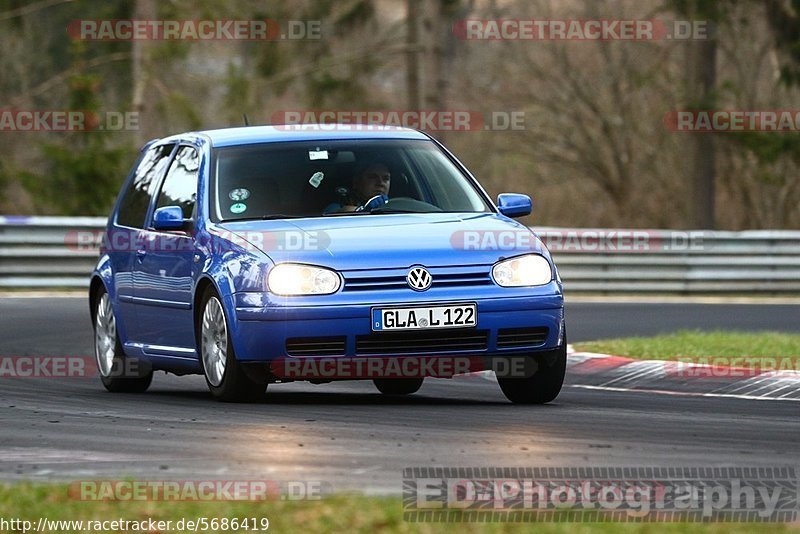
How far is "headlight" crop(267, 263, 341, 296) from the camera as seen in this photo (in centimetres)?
980

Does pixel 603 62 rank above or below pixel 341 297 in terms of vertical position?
above

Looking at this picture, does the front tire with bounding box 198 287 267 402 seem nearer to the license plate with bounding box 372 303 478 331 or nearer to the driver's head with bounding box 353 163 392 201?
the license plate with bounding box 372 303 478 331

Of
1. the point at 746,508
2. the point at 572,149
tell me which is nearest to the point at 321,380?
the point at 746,508

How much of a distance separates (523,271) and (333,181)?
1609 mm

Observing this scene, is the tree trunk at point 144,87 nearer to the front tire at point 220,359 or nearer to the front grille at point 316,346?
the front tire at point 220,359

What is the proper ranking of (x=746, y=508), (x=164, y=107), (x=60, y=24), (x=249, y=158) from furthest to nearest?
(x=60, y=24) < (x=164, y=107) < (x=249, y=158) < (x=746, y=508)

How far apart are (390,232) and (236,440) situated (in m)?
2.19

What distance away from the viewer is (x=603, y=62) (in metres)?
38.4

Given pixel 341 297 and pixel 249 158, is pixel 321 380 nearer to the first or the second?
pixel 341 297

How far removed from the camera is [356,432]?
8695mm

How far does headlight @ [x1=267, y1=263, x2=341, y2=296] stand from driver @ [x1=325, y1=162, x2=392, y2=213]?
114cm

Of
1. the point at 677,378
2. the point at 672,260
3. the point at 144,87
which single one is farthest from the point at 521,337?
the point at 144,87

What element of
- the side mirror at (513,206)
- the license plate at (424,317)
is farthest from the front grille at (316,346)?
the side mirror at (513,206)

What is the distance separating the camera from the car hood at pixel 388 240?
388 inches
